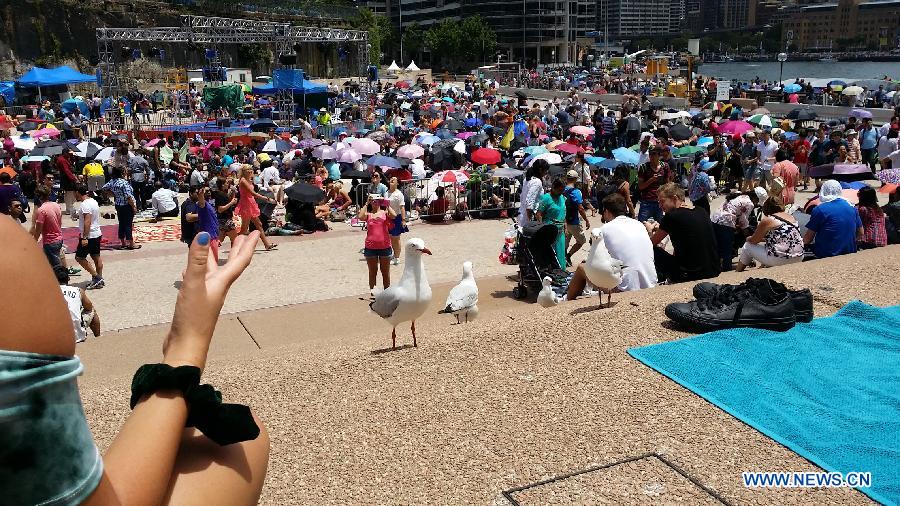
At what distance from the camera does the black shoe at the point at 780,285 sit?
18.5 feet

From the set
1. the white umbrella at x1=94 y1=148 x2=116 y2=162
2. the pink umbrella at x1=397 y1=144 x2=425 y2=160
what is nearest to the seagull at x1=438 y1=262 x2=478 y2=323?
the pink umbrella at x1=397 y1=144 x2=425 y2=160

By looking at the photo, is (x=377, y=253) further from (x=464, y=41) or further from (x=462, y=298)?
(x=464, y=41)

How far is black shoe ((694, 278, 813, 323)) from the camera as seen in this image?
18.5 feet

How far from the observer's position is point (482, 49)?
342 feet

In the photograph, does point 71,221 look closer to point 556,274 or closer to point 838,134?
point 556,274

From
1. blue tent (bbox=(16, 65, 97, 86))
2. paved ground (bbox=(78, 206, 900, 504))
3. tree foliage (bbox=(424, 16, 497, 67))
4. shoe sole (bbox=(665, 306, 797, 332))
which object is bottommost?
paved ground (bbox=(78, 206, 900, 504))

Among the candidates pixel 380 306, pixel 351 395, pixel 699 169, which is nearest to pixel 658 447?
pixel 351 395

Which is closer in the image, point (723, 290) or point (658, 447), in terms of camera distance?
point (658, 447)

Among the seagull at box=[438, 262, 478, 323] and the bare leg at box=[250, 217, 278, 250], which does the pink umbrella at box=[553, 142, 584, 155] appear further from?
the seagull at box=[438, 262, 478, 323]

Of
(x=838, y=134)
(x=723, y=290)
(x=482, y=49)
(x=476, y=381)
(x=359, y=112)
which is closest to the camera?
(x=476, y=381)

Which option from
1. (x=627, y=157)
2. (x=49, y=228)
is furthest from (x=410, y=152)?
(x=49, y=228)

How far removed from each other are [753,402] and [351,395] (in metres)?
2.40

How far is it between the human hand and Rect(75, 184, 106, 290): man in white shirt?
9749 millimetres

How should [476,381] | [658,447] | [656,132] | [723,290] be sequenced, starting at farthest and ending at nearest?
[656,132], [723,290], [476,381], [658,447]
